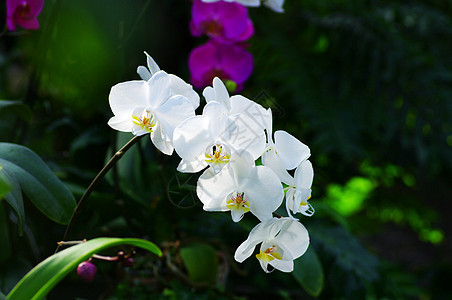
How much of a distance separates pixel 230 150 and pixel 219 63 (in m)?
0.46

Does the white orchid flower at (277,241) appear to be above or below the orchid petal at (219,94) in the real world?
below

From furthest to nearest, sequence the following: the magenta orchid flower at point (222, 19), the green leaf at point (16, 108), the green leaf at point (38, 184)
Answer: the magenta orchid flower at point (222, 19), the green leaf at point (16, 108), the green leaf at point (38, 184)

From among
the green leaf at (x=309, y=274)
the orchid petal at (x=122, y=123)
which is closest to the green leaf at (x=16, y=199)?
the orchid petal at (x=122, y=123)

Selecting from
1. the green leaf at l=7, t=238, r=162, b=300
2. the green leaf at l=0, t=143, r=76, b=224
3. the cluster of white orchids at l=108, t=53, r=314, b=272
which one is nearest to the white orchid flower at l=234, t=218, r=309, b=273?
the cluster of white orchids at l=108, t=53, r=314, b=272

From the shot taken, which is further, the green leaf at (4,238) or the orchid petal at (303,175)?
the green leaf at (4,238)

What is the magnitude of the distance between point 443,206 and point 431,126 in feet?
3.08

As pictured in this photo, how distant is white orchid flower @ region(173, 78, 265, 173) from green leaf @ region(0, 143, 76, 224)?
0.70 ft

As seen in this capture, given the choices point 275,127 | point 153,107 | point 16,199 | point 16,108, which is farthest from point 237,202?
point 275,127

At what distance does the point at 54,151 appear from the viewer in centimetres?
120

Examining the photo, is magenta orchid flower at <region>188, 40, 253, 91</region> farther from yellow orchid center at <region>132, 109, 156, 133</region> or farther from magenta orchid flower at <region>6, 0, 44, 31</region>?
yellow orchid center at <region>132, 109, 156, 133</region>

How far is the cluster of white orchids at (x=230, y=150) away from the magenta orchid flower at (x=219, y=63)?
366 millimetres

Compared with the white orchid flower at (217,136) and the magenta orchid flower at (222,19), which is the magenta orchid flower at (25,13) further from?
the white orchid flower at (217,136)

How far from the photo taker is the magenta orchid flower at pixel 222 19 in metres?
0.80

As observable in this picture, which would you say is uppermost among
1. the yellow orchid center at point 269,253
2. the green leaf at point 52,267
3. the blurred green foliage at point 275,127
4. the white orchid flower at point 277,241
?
the green leaf at point 52,267
